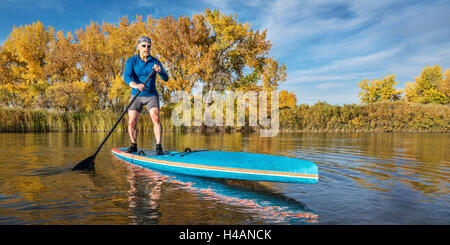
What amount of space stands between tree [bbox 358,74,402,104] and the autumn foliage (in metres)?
26.3

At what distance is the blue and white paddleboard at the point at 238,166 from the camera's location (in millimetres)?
3593

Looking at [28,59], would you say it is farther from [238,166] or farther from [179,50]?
[238,166]

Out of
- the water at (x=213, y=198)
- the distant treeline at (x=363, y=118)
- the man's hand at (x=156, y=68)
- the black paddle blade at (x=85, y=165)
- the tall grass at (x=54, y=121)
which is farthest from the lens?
the distant treeline at (x=363, y=118)

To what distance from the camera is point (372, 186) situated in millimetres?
3998

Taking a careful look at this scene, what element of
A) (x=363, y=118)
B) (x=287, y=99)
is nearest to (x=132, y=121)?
(x=363, y=118)

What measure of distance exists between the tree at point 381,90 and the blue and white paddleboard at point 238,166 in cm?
4611

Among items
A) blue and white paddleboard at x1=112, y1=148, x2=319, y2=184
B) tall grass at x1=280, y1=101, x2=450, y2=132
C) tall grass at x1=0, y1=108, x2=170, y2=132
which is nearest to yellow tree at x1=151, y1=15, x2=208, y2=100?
tall grass at x1=0, y1=108, x2=170, y2=132

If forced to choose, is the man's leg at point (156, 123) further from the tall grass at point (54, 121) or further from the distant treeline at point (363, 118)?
the distant treeline at point (363, 118)

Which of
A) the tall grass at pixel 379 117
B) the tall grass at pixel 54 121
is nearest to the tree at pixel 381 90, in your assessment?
the tall grass at pixel 379 117

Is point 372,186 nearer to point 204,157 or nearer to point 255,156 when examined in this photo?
point 255,156

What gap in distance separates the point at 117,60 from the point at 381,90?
3872 centimetres

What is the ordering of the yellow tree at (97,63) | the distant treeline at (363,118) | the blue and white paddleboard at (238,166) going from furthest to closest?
the yellow tree at (97,63) < the distant treeline at (363,118) < the blue and white paddleboard at (238,166)
